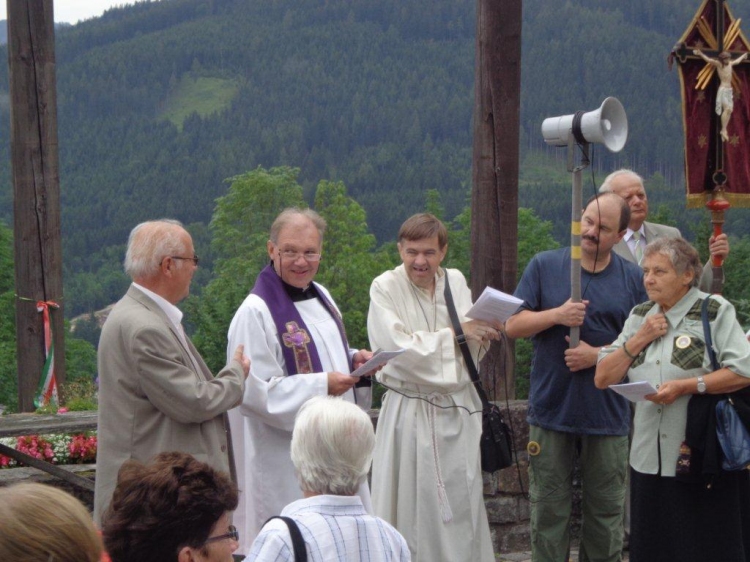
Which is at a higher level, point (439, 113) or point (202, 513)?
point (439, 113)

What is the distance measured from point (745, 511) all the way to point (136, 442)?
2.58 m

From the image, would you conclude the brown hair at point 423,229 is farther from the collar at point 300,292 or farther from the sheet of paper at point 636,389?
the sheet of paper at point 636,389

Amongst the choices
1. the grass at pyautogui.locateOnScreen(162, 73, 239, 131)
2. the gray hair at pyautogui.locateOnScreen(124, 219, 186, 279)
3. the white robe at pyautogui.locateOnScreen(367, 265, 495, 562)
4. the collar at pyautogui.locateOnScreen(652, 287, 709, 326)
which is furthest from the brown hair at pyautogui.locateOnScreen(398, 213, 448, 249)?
the grass at pyautogui.locateOnScreen(162, 73, 239, 131)

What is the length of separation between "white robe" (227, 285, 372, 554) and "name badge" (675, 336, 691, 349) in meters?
1.45

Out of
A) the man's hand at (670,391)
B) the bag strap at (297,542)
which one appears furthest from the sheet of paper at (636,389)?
the bag strap at (297,542)

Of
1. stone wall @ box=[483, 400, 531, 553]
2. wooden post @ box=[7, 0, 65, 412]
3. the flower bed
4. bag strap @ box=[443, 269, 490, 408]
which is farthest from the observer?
wooden post @ box=[7, 0, 65, 412]

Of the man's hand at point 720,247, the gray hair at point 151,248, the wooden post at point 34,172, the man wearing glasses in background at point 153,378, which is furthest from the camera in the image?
the wooden post at point 34,172

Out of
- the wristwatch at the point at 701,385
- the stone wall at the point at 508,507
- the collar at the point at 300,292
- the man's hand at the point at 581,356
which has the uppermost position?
the collar at the point at 300,292

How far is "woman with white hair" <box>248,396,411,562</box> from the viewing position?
2.83 metres

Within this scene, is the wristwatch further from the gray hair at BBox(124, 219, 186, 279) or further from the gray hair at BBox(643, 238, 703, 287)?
the gray hair at BBox(124, 219, 186, 279)

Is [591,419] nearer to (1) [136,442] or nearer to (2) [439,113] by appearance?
(1) [136,442]

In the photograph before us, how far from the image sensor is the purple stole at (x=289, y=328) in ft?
15.1

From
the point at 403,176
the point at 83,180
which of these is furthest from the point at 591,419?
the point at 83,180

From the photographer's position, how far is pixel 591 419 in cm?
506
